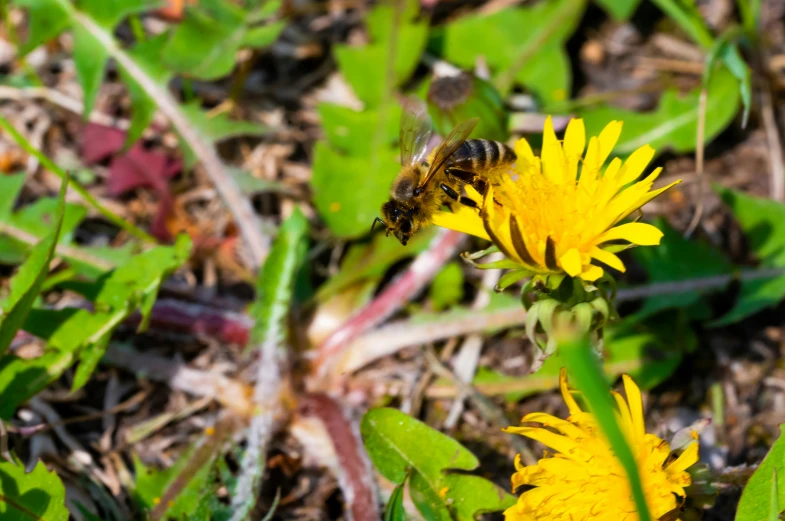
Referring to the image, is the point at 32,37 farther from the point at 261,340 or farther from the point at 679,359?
the point at 679,359

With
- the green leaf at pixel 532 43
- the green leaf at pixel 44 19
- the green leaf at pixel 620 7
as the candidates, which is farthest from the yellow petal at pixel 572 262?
the green leaf at pixel 44 19

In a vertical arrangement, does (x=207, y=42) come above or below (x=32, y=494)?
above

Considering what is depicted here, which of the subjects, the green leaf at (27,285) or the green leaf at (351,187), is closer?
the green leaf at (27,285)

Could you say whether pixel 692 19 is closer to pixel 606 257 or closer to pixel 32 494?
pixel 606 257

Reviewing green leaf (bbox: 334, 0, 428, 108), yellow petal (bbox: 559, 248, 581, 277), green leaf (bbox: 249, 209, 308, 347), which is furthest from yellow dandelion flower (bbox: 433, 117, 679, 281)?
green leaf (bbox: 334, 0, 428, 108)

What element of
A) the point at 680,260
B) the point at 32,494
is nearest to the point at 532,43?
the point at 680,260

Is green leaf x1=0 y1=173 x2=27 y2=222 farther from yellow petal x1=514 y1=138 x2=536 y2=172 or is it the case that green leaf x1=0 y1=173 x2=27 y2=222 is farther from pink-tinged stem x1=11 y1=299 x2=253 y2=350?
yellow petal x1=514 y1=138 x2=536 y2=172

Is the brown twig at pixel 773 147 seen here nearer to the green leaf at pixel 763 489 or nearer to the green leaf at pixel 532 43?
the green leaf at pixel 532 43
